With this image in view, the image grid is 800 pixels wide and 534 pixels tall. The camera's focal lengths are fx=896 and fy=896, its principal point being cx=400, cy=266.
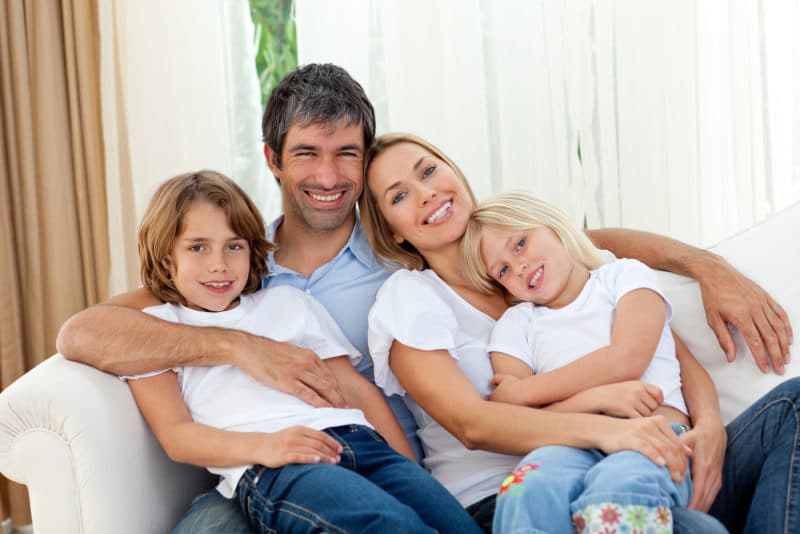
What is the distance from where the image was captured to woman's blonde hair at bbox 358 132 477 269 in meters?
2.06

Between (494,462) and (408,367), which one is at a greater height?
(408,367)

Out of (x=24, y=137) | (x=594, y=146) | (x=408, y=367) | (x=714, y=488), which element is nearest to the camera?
(x=714, y=488)

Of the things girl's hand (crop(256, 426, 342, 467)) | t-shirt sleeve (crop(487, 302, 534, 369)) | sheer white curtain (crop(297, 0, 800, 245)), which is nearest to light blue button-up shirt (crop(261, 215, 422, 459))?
t-shirt sleeve (crop(487, 302, 534, 369))

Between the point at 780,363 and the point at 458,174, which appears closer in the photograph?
the point at 780,363

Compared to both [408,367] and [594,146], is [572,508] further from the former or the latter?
[594,146]

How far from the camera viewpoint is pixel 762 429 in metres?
1.60

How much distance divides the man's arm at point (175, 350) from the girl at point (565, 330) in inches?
15.3

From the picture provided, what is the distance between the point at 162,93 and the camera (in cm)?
293

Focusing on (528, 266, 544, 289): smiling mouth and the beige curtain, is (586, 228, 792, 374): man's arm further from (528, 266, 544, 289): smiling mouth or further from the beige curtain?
the beige curtain

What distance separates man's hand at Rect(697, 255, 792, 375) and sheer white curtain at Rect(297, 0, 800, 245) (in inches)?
42.1

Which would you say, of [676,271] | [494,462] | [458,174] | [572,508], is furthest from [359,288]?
[572,508]

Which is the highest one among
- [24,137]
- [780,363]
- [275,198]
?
[24,137]

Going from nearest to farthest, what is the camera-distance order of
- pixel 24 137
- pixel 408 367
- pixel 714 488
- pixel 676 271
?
pixel 714 488 → pixel 408 367 → pixel 676 271 → pixel 24 137

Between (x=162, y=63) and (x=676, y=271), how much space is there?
1.78 m
